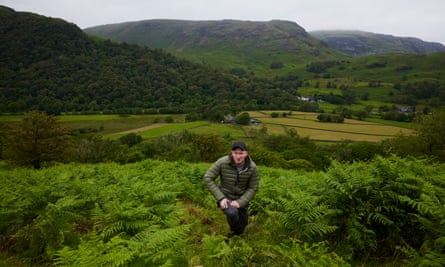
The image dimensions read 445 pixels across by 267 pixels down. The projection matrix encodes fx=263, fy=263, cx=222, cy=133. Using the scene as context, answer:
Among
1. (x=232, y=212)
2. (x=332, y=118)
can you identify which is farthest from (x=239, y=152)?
(x=332, y=118)

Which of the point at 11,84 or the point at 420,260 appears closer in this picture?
the point at 420,260

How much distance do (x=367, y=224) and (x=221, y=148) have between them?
1579 inches

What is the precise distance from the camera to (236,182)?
5.80 metres

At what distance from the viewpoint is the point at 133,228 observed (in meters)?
5.02

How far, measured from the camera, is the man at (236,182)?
558 cm

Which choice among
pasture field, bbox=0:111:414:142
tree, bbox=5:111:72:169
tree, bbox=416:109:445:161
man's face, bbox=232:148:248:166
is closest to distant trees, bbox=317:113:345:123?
pasture field, bbox=0:111:414:142

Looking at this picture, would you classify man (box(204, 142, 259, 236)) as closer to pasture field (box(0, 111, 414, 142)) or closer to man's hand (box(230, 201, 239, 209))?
man's hand (box(230, 201, 239, 209))

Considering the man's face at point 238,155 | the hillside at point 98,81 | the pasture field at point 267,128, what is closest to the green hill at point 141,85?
the hillside at point 98,81

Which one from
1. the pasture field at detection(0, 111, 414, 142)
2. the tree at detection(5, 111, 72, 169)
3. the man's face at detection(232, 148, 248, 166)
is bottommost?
the pasture field at detection(0, 111, 414, 142)

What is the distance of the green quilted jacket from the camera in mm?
5727

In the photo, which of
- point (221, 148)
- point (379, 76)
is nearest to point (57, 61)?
point (221, 148)

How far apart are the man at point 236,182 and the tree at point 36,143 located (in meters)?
29.2

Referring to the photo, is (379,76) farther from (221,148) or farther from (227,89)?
(221,148)

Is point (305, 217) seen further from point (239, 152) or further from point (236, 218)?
point (239, 152)
